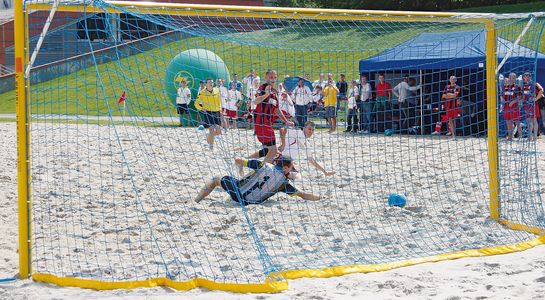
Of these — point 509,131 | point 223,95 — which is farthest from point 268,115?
point 223,95

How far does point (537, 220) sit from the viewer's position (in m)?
7.27

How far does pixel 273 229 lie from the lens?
6.76m

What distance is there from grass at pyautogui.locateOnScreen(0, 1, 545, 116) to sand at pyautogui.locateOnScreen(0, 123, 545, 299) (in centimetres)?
99

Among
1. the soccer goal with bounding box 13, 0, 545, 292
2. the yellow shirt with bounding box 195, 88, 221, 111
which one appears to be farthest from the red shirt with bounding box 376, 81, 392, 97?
the soccer goal with bounding box 13, 0, 545, 292

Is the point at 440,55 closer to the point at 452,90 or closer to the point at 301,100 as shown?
the point at 452,90

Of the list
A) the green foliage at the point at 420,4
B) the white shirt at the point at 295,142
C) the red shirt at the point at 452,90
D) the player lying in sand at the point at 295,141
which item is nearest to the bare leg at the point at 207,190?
the player lying in sand at the point at 295,141

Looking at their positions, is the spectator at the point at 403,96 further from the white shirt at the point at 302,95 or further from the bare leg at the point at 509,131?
the bare leg at the point at 509,131

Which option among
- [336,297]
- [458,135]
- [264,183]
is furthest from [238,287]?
[458,135]

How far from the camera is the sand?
520 cm

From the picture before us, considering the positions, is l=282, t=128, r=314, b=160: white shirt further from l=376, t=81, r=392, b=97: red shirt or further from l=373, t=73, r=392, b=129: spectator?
l=376, t=81, r=392, b=97: red shirt

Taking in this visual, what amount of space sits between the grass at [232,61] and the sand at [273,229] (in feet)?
3.26

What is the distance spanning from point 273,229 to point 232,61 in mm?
15500

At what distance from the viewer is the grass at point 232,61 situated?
8230 millimetres

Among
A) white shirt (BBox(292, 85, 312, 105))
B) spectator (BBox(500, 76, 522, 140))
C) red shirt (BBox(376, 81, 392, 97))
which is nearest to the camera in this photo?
spectator (BBox(500, 76, 522, 140))
